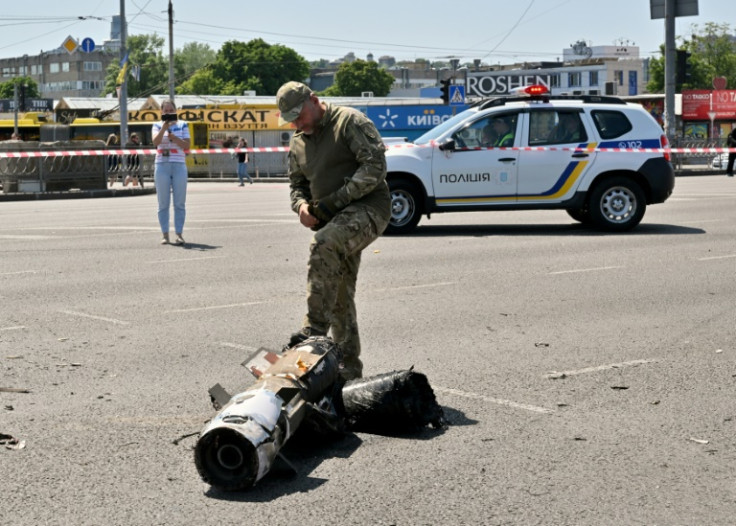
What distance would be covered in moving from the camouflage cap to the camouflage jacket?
17 cm

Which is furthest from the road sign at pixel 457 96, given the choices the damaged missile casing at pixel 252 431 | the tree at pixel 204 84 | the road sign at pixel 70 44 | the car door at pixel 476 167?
the tree at pixel 204 84

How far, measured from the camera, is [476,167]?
50.9 feet

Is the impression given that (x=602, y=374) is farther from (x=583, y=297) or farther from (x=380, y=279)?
(x=380, y=279)

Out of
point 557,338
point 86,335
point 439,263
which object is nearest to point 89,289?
point 86,335

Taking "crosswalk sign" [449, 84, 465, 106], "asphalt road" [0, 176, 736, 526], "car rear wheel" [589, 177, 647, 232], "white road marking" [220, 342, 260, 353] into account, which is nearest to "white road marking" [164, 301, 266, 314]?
"asphalt road" [0, 176, 736, 526]

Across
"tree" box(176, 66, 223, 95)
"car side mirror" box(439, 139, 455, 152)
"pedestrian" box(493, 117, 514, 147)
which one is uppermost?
"tree" box(176, 66, 223, 95)

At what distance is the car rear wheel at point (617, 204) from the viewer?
50.8 ft

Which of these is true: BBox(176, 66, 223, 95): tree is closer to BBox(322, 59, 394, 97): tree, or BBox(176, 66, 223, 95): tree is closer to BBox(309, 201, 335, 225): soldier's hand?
BBox(322, 59, 394, 97): tree

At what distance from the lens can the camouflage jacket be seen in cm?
602

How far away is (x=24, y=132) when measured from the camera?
55.0m

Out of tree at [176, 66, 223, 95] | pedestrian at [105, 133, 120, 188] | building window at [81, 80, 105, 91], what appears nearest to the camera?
pedestrian at [105, 133, 120, 188]

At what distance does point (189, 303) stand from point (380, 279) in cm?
232

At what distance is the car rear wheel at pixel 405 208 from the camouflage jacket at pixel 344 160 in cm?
927

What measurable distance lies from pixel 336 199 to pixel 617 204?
10.2 meters
